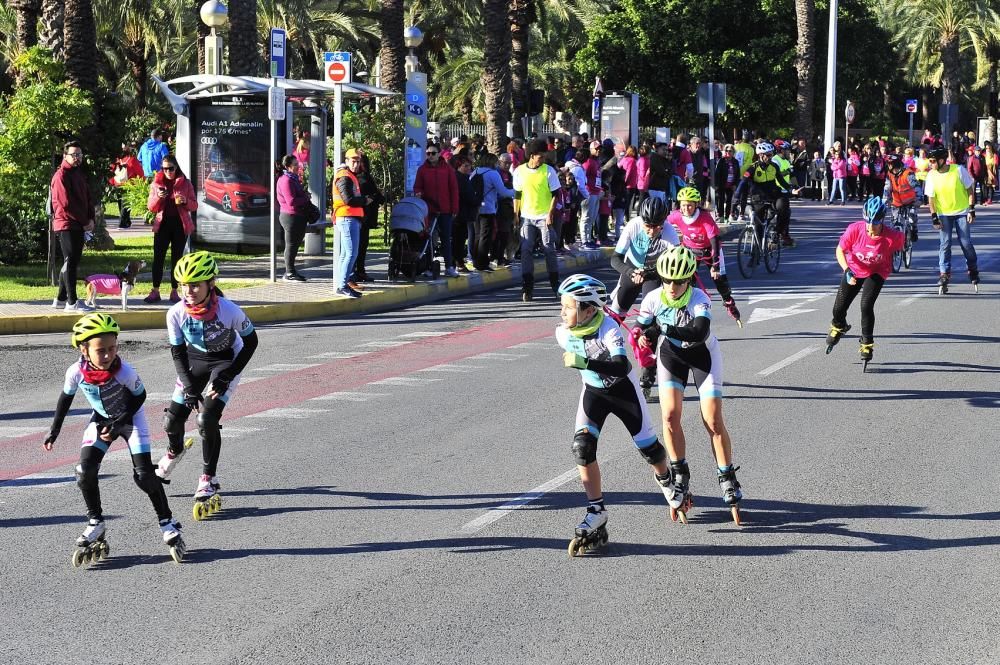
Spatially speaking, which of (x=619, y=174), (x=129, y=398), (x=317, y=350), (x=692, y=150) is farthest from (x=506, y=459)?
(x=692, y=150)

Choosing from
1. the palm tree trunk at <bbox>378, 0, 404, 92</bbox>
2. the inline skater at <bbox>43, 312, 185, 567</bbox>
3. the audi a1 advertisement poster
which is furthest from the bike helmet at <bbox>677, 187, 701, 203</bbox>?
the palm tree trunk at <bbox>378, 0, 404, 92</bbox>

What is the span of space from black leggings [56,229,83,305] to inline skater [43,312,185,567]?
30.9ft

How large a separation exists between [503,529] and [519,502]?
641 millimetres

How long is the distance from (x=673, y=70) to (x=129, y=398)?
47.8 meters

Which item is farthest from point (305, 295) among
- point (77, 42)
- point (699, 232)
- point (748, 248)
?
point (748, 248)

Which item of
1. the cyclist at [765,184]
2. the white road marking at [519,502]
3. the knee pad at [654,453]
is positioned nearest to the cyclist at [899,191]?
the cyclist at [765,184]

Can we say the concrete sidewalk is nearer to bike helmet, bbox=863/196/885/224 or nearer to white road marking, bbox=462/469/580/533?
bike helmet, bbox=863/196/885/224

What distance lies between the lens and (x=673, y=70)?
53.3m

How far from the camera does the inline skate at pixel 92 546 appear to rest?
7270mm

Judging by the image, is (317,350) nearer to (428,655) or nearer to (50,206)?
(50,206)

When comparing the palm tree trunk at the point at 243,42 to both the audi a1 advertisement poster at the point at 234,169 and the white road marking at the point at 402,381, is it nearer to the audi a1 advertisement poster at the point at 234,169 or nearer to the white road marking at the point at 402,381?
the audi a1 advertisement poster at the point at 234,169

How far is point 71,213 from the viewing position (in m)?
16.4

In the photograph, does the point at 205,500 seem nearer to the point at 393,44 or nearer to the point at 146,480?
the point at 146,480

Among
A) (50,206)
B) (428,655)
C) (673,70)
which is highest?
(673,70)
